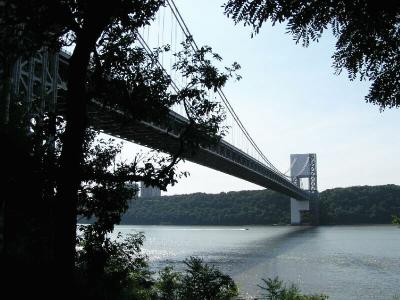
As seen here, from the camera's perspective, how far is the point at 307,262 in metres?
35.0

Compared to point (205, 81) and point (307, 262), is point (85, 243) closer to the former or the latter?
point (205, 81)

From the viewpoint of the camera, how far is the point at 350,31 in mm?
3371

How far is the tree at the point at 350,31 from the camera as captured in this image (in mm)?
3236

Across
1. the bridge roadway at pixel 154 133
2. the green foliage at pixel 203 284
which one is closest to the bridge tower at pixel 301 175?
the bridge roadway at pixel 154 133

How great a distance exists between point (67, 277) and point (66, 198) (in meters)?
0.88

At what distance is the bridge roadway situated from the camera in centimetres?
1131

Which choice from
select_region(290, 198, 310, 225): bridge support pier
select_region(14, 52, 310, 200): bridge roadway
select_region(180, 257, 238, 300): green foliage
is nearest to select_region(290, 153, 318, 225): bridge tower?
select_region(290, 198, 310, 225): bridge support pier

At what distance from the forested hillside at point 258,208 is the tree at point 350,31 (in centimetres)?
11330

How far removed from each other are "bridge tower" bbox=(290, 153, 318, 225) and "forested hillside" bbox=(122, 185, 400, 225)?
5.45 meters

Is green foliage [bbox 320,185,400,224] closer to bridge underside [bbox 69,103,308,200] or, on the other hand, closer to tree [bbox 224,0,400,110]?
bridge underside [bbox 69,103,308,200]

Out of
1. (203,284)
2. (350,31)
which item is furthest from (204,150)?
(350,31)

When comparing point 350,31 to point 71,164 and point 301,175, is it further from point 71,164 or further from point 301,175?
point 301,175

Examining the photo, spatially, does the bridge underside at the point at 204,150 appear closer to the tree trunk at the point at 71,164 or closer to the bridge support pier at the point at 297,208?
the tree trunk at the point at 71,164

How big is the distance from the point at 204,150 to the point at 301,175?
286 feet
